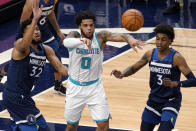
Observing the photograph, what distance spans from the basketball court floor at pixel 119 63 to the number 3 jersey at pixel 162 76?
172cm

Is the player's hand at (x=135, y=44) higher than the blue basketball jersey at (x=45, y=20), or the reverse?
the player's hand at (x=135, y=44)

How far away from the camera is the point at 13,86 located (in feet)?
23.8

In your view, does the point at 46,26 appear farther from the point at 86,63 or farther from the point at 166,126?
the point at 166,126

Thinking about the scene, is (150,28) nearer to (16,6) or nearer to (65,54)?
(65,54)

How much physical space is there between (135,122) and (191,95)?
68.3 inches

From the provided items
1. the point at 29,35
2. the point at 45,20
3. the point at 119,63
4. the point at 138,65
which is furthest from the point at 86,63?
the point at 119,63

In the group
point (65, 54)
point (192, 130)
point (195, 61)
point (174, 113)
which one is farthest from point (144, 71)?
point (174, 113)

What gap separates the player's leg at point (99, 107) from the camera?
301 inches

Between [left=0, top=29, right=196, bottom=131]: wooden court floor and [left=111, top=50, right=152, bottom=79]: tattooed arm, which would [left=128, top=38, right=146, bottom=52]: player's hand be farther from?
[left=0, top=29, right=196, bottom=131]: wooden court floor

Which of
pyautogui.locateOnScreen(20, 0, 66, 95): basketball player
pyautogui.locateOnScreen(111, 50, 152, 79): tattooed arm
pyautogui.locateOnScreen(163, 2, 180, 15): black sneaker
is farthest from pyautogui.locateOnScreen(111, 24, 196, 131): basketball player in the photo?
pyautogui.locateOnScreen(163, 2, 180, 15): black sneaker

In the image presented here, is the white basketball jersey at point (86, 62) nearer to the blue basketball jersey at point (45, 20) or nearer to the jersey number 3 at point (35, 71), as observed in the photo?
the jersey number 3 at point (35, 71)

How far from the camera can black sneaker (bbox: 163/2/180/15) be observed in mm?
16484

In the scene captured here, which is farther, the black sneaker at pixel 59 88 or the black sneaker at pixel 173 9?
the black sneaker at pixel 173 9

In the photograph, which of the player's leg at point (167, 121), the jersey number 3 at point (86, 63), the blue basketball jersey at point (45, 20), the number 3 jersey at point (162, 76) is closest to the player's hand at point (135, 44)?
the number 3 jersey at point (162, 76)
